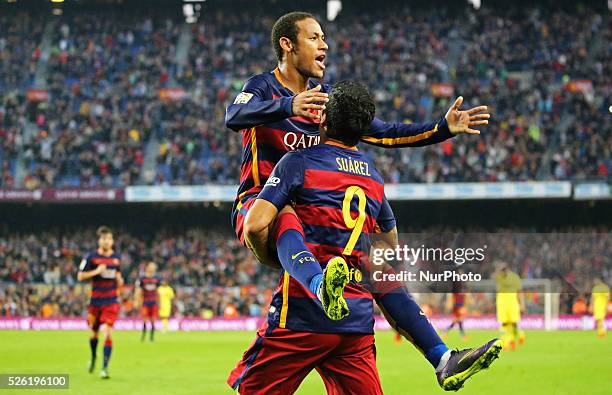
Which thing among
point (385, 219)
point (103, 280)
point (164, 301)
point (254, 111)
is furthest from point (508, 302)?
point (254, 111)

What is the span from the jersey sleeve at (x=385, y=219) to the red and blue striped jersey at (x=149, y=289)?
19575 mm

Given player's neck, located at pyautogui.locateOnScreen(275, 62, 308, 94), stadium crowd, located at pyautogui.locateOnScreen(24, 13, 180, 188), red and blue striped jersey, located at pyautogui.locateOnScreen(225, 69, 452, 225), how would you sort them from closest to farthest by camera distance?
red and blue striped jersey, located at pyautogui.locateOnScreen(225, 69, 452, 225)
player's neck, located at pyautogui.locateOnScreen(275, 62, 308, 94)
stadium crowd, located at pyautogui.locateOnScreen(24, 13, 180, 188)

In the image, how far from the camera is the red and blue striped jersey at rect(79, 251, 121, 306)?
48.7 feet

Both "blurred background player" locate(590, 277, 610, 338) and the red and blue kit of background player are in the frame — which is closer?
the red and blue kit of background player

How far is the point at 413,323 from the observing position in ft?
16.8

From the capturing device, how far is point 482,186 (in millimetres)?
33625

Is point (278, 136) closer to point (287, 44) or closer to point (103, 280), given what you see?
point (287, 44)

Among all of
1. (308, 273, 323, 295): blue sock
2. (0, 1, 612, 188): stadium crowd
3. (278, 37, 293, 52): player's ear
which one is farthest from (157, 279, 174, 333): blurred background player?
(308, 273, 323, 295): blue sock

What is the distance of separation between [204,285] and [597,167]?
593 inches

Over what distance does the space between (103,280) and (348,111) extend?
10.8m

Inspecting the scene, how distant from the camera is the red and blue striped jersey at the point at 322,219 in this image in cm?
485

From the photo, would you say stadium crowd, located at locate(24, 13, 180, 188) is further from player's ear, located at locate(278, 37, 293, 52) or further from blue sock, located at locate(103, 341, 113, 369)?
player's ear, located at locate(278, 37, 293, 52)

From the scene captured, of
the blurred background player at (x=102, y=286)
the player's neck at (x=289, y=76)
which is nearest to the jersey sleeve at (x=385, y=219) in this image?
the player's neck at (x=289, y=76)

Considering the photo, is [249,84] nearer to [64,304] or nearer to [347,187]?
[347,187]
